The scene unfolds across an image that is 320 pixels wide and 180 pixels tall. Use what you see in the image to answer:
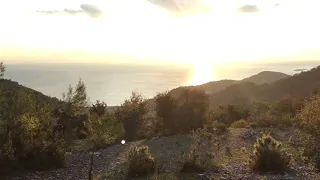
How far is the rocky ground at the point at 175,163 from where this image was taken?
16.3 metres

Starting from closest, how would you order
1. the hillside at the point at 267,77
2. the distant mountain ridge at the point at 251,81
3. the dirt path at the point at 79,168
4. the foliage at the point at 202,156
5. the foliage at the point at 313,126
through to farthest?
the foliage at the point at 313,126 < the foliage at the point at 202,156 < the dirt path at the point at 79,168 < the distant mountain ridge at the point at 251,81 < the hillside at the point at 267,77

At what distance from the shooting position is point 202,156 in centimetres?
2077

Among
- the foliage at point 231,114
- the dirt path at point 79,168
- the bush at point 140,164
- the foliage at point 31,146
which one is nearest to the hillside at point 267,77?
the foliage at point 231,114

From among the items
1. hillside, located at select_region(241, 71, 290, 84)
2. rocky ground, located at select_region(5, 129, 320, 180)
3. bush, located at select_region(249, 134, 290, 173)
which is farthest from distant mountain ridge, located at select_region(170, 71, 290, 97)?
bush, located at select_region(249, 134, 290, 173)

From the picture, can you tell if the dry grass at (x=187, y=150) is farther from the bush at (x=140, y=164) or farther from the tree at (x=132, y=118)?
the tree at (x=132, y=118)

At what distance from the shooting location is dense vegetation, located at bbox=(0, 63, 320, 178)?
17453 mm

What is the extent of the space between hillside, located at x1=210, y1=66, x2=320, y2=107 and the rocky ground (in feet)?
209

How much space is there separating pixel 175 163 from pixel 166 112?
654 inches

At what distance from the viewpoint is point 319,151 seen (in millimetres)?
14703

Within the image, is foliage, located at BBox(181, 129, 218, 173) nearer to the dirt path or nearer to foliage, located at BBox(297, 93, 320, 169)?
the dirt path

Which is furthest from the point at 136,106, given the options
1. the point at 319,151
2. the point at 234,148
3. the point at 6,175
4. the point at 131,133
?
the point at 319,151

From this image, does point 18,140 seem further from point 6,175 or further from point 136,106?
point 136,106

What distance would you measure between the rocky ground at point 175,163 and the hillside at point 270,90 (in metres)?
63.8

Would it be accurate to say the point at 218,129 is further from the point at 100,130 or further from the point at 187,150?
the point at 100,130
